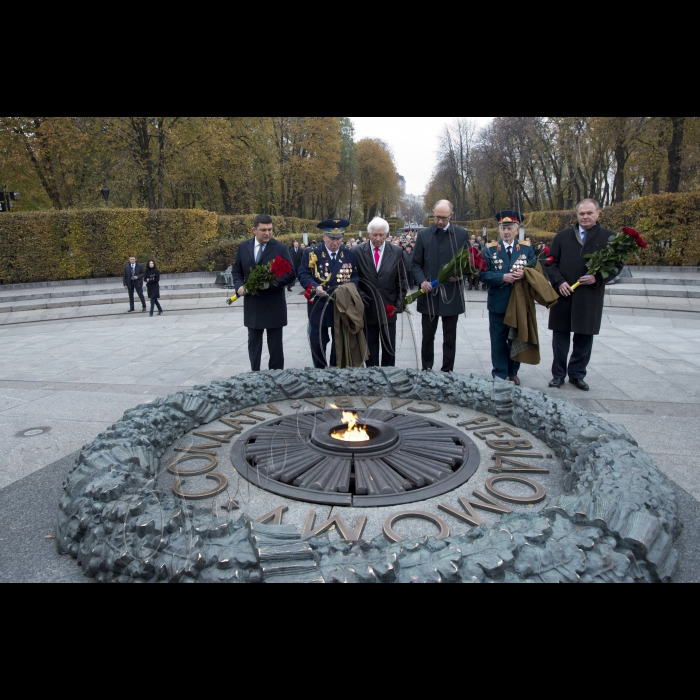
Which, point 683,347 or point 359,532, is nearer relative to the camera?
point 359,532

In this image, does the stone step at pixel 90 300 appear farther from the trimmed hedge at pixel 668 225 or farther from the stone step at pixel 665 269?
the stone step at pixel 665 269

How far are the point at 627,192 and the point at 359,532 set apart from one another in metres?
38.1

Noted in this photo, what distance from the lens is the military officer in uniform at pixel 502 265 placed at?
5.86 metres

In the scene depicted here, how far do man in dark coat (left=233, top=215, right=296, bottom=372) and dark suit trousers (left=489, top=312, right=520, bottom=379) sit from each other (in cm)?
236

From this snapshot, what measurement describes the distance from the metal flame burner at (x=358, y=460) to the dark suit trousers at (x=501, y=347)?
2.17 m

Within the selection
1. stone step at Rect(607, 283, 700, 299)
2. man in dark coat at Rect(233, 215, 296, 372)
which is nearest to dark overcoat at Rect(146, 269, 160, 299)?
man in dark coat at Rect(233, 215, 296, 372)

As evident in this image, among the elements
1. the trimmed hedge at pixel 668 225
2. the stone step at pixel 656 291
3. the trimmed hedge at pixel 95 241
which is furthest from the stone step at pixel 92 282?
the stone step at pixel 656 291

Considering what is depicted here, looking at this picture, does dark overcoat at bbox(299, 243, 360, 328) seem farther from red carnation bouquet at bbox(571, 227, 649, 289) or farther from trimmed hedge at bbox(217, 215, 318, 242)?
trimmed hedge at bbox(217, 215, 318, 242)

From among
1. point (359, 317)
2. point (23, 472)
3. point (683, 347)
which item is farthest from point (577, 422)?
point (683, 347)

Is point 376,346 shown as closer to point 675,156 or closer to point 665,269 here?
point 665,269

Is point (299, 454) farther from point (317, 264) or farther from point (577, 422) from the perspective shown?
point (317, 264)

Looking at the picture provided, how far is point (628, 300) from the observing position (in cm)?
1393

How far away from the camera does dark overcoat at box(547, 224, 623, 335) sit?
19.2 feet

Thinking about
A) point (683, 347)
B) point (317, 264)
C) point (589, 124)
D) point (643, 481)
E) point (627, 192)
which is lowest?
point (683, 347)
